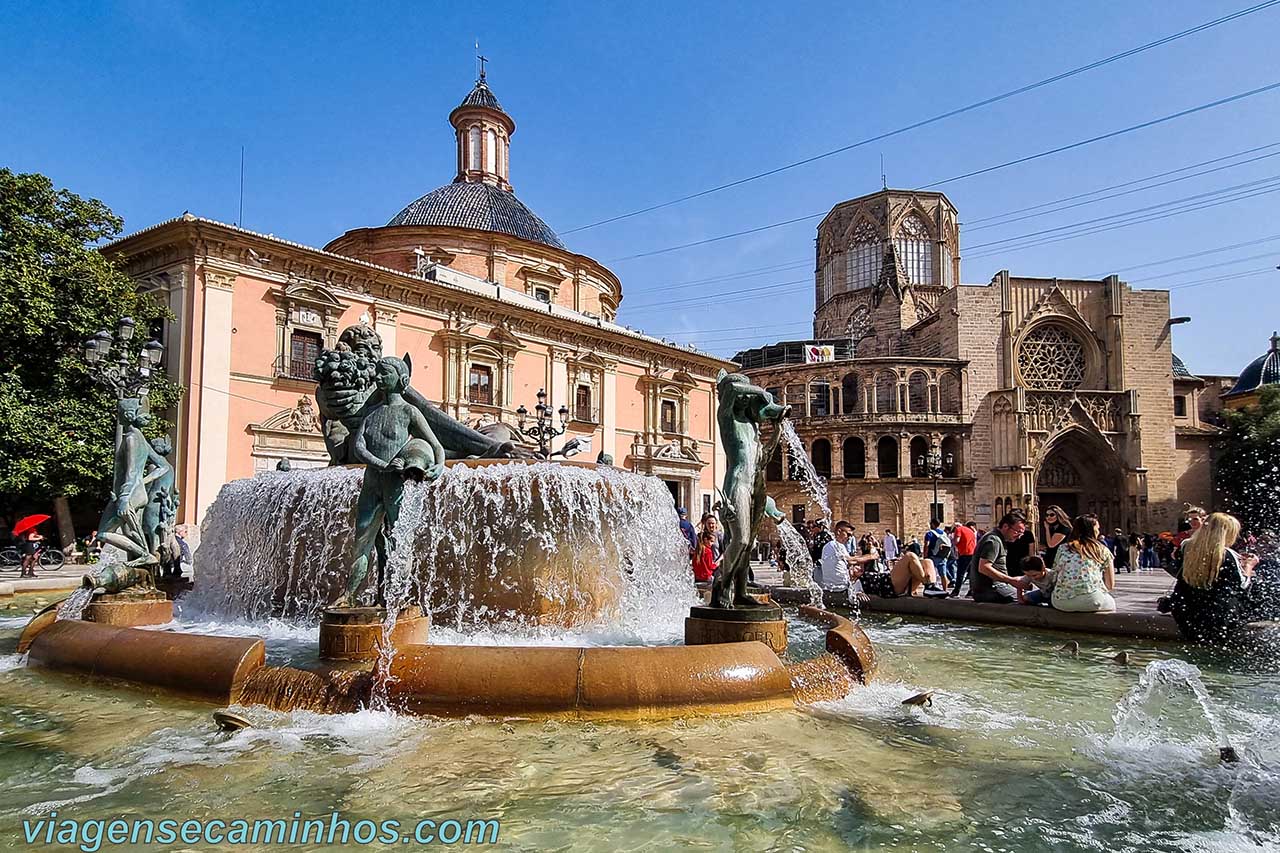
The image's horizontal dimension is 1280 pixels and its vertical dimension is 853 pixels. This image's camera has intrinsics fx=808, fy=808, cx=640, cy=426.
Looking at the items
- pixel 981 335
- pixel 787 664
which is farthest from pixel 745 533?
pixel 981 335

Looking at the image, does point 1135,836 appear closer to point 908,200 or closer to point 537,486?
point 537,486

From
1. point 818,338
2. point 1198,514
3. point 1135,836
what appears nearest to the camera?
point 1135,836

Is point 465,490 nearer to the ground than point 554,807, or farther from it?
farther from it

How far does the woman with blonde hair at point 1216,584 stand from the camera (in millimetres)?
7070

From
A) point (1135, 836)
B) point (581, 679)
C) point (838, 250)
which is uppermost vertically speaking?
point (838, 250)

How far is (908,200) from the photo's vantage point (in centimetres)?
5484

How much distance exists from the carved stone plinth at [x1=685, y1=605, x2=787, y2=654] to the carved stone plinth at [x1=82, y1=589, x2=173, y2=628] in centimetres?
472

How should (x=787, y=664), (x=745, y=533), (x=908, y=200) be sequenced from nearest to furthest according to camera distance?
(x=787, y=664), (x=745, y=533), (x=908, y=200)

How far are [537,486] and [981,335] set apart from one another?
4196 cm

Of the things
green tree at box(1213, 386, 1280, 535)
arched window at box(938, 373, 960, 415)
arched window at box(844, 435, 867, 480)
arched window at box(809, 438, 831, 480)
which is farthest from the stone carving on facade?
arched window at box(809, 438, 831, 480)

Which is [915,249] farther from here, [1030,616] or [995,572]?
[1030,616]

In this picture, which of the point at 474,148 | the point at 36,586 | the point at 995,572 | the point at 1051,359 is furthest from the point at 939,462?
the point at 36,586

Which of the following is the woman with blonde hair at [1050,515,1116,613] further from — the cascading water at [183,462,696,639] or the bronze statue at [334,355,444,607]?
the bronze statue at [334,355,444,607]

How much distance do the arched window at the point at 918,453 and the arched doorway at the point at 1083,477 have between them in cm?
604
